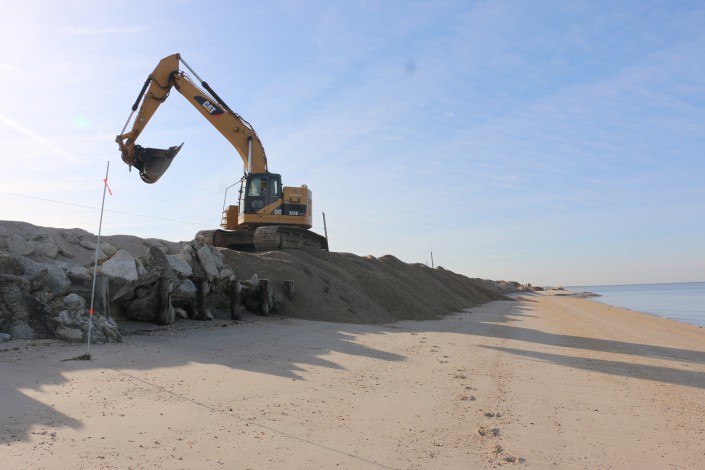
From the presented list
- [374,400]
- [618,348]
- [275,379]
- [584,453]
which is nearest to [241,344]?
[275,379]

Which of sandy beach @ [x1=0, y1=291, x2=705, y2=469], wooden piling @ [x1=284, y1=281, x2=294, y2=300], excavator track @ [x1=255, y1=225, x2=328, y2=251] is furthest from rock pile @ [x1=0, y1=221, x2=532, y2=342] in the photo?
sandy beach @ [x1=0, y1=291, x2=705, y2=469]

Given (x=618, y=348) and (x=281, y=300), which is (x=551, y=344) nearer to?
(x=618, y=348)

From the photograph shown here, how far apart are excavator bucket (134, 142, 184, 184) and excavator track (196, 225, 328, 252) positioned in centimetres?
538

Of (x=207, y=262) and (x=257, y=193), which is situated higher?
(x=257, y=193)

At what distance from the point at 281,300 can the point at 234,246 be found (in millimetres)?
6919

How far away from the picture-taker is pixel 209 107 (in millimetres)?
19719

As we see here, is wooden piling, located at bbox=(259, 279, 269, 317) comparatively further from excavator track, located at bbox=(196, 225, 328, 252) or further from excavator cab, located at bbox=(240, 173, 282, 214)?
excavator cab, located at bbox=(240, 173, 282, 214)

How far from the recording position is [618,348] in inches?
478

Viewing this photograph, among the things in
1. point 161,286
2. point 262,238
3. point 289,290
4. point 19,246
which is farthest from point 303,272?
point 19,246

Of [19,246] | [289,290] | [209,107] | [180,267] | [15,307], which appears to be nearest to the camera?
[15,307]

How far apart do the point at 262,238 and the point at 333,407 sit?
47.2ft

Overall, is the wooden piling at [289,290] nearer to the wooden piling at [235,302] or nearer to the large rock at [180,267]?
the wooden piling at [235,302]


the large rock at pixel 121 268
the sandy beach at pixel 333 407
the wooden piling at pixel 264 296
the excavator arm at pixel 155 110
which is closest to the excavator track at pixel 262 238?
the excavator arm at pixel 155 110

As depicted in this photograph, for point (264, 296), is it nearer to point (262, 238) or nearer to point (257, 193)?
point (262, 238)
